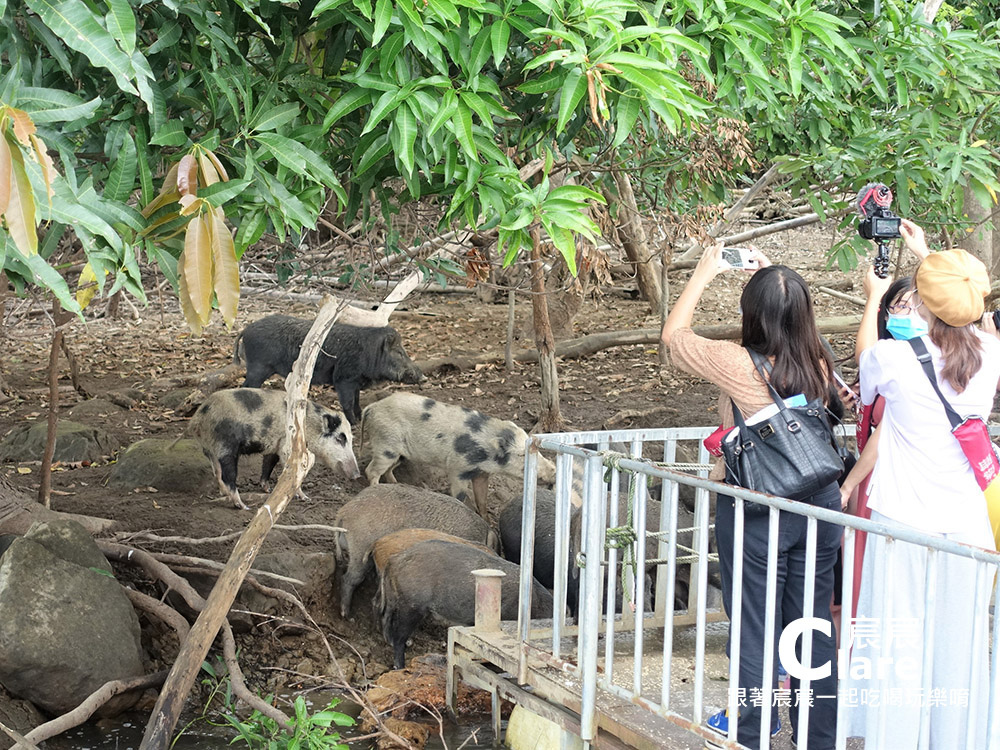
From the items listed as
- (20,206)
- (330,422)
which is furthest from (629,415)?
(20,206)

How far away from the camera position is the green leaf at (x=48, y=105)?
2.69 meters

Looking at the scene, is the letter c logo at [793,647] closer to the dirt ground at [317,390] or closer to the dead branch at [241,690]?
the dead branch at [241,690]

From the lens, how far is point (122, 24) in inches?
108

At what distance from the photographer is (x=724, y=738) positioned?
3.26 m

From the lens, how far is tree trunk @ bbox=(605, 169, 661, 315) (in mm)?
7811

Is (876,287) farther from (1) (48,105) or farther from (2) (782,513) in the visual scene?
(1) (48,105)

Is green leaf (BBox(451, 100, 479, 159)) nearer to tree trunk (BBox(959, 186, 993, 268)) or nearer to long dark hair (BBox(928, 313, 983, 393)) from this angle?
long dark hair (BBox(928, 313, 983, 393))

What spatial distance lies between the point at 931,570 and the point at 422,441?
6110mm

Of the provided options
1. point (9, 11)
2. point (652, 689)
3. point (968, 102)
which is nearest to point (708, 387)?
point (968, 102)

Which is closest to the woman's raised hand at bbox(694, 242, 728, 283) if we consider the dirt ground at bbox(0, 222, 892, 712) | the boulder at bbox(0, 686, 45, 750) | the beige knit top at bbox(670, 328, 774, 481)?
the beige knit top at bbox(670, 328, 774, 481)

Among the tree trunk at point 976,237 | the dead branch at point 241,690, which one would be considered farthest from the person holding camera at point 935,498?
the tree trunk at point 976,237

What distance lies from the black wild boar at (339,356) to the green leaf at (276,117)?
642 cm

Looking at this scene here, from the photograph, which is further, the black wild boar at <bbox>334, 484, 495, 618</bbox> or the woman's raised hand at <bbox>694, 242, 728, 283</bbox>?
the black wild boar at <bbox>334, 484, 495, 618</bbox>

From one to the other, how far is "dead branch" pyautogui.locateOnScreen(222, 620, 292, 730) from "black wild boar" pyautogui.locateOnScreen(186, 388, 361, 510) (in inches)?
95.2
